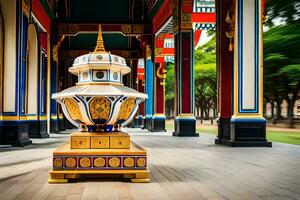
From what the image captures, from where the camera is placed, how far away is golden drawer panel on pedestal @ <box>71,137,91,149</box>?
206 inches

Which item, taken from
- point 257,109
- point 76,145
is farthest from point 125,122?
point 257,109

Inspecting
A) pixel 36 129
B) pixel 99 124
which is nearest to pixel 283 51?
pixel 36 129

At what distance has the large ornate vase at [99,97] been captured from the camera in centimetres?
514

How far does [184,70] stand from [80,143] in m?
11.9

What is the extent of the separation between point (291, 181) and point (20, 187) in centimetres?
302

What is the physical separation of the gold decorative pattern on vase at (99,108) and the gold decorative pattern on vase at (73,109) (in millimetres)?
181

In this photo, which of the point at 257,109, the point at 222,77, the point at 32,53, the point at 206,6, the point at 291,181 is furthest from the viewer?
the point at 206,6

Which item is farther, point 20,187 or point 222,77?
point 222,77

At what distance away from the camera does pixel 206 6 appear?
19.6m

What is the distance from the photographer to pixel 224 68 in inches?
474

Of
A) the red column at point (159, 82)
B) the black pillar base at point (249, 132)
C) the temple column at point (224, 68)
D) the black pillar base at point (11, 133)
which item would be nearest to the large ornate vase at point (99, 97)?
the black pillar base at point (249, 132)

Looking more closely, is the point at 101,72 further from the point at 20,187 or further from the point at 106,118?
the point at 20,187

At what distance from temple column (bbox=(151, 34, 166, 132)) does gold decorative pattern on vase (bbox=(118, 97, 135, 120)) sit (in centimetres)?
1711

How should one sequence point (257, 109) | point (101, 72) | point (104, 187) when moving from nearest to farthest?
1. point (104, 187)
2. point (101, 72)
3. point (257, 109)
